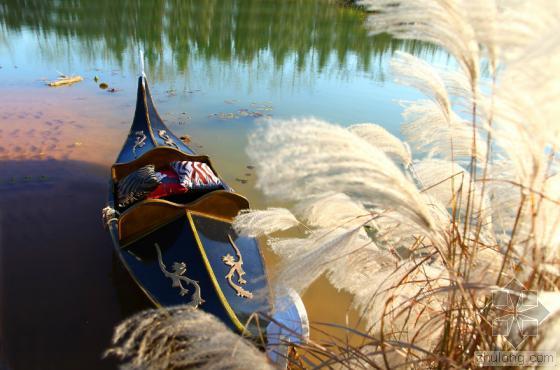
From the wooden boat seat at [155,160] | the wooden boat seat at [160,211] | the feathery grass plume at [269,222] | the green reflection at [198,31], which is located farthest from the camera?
the green reflection at [198,31]

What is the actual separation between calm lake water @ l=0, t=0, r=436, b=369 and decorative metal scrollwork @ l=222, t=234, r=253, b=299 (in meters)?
0.68

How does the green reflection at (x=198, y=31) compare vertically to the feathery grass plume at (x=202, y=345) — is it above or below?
above

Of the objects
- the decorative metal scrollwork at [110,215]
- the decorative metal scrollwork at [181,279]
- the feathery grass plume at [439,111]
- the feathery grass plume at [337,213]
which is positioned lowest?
the decorative metal scrollwork at [181,279]

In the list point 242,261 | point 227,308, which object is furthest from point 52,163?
point 227,308

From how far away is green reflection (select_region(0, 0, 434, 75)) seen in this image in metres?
10.4

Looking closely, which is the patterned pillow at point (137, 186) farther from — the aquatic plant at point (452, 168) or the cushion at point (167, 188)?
the aquatic plant at point (452, 168)

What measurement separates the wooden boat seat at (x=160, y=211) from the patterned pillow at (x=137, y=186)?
0.33 meters

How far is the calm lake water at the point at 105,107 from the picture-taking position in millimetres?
3059

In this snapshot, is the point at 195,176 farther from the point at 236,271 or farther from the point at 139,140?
the point at 139,140

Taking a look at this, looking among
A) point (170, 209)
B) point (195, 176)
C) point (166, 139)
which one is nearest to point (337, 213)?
point (170, 209)

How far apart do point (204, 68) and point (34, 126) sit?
4219 millimetres

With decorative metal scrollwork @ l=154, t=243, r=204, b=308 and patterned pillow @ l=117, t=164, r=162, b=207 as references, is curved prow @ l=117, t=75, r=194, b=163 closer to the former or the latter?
patterned pillow @ l=117, t=164, r=162, b=207

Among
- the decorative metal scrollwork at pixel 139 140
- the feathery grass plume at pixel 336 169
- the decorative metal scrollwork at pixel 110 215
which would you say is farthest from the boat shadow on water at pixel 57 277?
the feathery grass plume at pixel 336 169

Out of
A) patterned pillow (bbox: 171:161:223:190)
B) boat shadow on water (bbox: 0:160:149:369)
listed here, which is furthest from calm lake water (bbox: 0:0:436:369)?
patterned pillow (bbox: 171:161:223:190)
